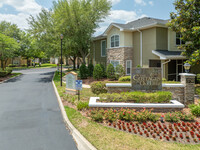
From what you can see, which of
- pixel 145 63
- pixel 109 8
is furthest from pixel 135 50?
pixel 109 8

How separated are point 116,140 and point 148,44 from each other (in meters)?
14.3

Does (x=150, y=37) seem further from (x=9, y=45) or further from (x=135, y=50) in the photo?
(x=9, y=45)

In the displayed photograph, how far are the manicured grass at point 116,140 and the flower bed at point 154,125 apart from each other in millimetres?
366

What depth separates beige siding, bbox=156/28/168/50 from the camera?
56.3 feet

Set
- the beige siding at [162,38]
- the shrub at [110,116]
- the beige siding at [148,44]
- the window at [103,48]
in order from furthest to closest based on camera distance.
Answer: the window at [103,48] < the beige siding at [148,44] < the beige siding at [162,38] < the shrub at [110,116]

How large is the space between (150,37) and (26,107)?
13726 millimetres

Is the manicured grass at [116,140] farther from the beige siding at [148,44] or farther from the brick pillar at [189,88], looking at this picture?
the beige siding at [148,44]

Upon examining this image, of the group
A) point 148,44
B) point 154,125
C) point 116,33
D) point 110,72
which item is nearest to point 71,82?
point 110,72

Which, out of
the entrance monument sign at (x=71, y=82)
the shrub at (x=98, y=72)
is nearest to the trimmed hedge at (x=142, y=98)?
the entrance monument sign at (x=71, y=82)

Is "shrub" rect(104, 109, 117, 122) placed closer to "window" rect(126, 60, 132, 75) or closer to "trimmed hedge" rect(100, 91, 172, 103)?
"trimmed hedge" rect(100, 91, 172, 103)

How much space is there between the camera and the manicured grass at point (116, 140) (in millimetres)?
5160

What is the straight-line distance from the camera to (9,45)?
84.0 feet

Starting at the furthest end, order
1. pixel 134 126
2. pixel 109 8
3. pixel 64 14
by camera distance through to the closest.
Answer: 1. pixel 109 8
2. pixel 64 14
3. pixel 134 126

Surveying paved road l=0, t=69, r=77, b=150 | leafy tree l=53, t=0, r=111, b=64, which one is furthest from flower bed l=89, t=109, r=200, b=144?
leafy tree l=53, t=0, r=111, b=64
